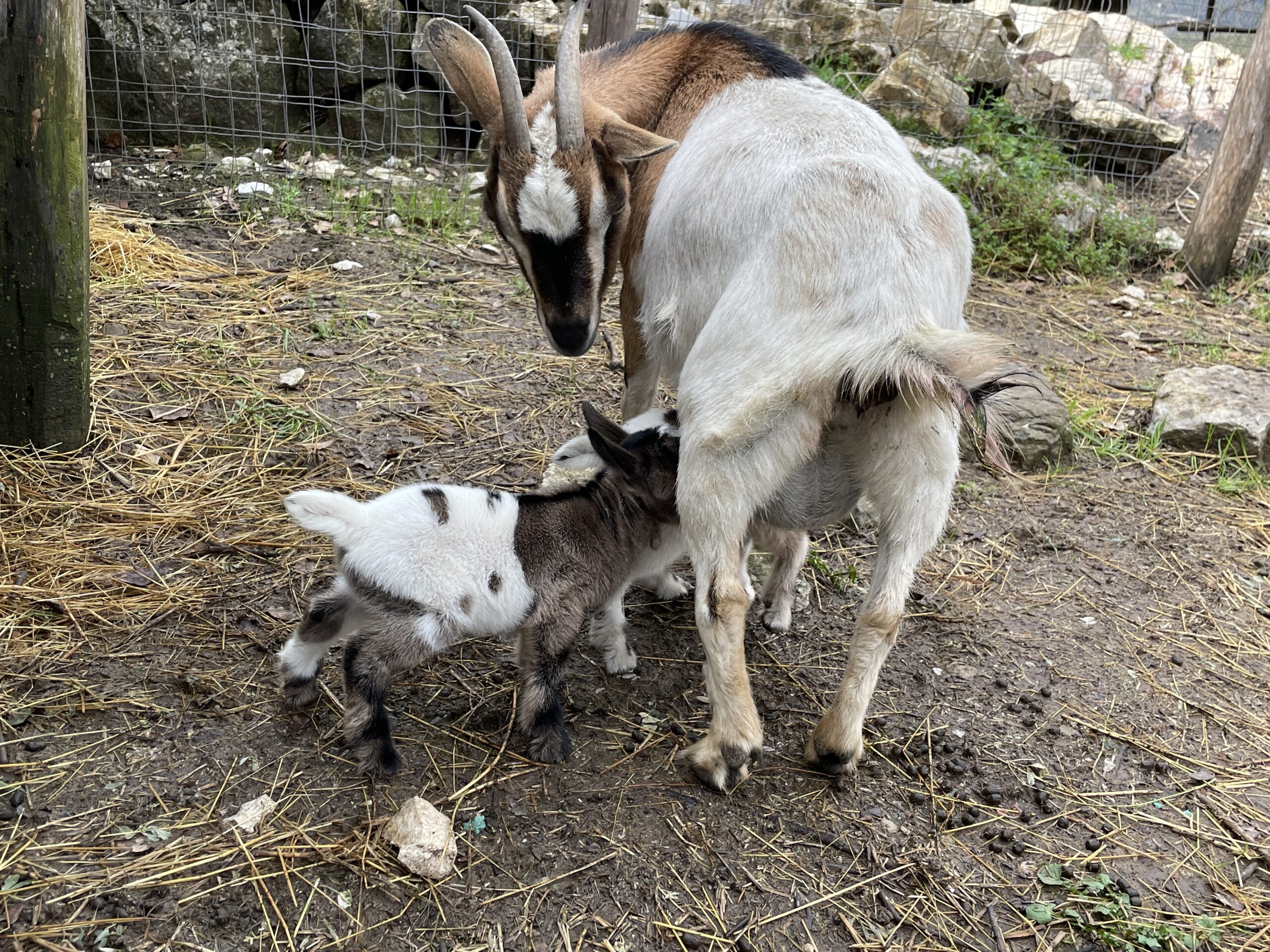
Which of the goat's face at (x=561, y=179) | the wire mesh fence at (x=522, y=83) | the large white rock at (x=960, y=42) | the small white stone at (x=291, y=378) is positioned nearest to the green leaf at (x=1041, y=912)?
the goat's face at (x=561, y=179)

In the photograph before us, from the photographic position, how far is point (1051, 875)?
8.38ft

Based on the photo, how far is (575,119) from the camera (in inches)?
119

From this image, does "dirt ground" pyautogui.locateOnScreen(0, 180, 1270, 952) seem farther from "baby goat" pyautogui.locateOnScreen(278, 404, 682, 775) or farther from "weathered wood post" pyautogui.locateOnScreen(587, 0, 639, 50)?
"weathered wood post" pyautogui.locateOnScreen(587, 0, 639, 50)

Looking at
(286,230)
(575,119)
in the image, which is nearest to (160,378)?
(286,230)

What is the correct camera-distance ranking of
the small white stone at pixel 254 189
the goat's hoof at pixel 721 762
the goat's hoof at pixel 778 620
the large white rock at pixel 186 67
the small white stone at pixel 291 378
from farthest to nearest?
the large white rock at pixel 186 67, the small white stone at pixel 254 189, the small white stone at pixel 291 378, the goat's hoof at pixel 778 620, the goat's hoof at pixel 721 762

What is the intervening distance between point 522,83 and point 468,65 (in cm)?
398

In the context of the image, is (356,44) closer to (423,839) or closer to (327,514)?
(327,514)

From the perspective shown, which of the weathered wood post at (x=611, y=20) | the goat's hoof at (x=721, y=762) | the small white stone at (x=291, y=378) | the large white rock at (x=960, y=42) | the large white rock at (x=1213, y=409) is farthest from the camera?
the large white rock at (x=960, y=42)

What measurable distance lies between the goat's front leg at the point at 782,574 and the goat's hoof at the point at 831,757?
68cm

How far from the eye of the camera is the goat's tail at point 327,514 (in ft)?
8.19

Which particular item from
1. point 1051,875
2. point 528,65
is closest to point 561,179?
point 1051,875

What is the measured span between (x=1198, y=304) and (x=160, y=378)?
21.2ft

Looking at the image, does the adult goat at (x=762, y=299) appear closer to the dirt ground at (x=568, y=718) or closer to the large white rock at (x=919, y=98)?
the dirt ground at (x=568, y=718)

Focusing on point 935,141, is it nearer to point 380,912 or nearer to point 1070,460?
point 1070,460
